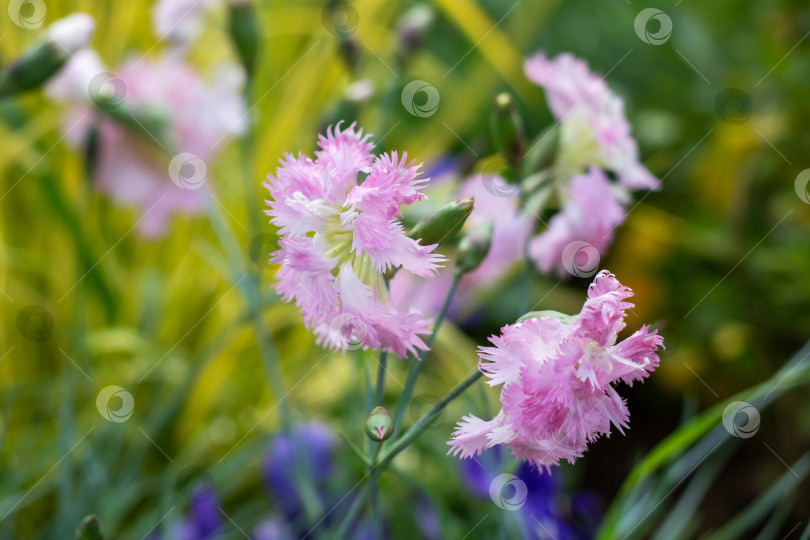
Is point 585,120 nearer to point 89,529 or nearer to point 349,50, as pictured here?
point 349,50

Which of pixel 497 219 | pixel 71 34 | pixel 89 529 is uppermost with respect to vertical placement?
pixel 497 219

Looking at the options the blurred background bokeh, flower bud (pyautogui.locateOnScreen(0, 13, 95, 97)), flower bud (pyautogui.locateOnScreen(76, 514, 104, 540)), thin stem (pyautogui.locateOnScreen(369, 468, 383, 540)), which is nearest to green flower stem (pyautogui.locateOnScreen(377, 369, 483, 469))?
thin stem (pyautogui.locateOnScreen(369, 468, 383, 540))

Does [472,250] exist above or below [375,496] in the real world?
above

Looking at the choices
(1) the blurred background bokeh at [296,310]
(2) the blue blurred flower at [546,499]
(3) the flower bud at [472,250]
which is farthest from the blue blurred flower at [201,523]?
(3) the flower bud at [472,250]

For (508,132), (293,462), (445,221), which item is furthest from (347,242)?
(293,462)

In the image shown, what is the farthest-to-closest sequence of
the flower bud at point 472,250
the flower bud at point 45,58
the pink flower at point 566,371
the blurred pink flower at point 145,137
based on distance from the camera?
the blurred pink flower at point 145,137 → the flower bud at point 45,58 → the flower bud at point 472,250 → the pink flower at point 566,371

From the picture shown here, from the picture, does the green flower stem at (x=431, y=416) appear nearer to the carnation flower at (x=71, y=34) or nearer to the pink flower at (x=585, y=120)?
the pink flower at (x=585, y=120)

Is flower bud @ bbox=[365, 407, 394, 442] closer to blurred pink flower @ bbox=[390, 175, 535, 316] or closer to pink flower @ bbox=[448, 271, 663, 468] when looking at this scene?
pink flower @ bbox=[448, 271, 663, 468]
